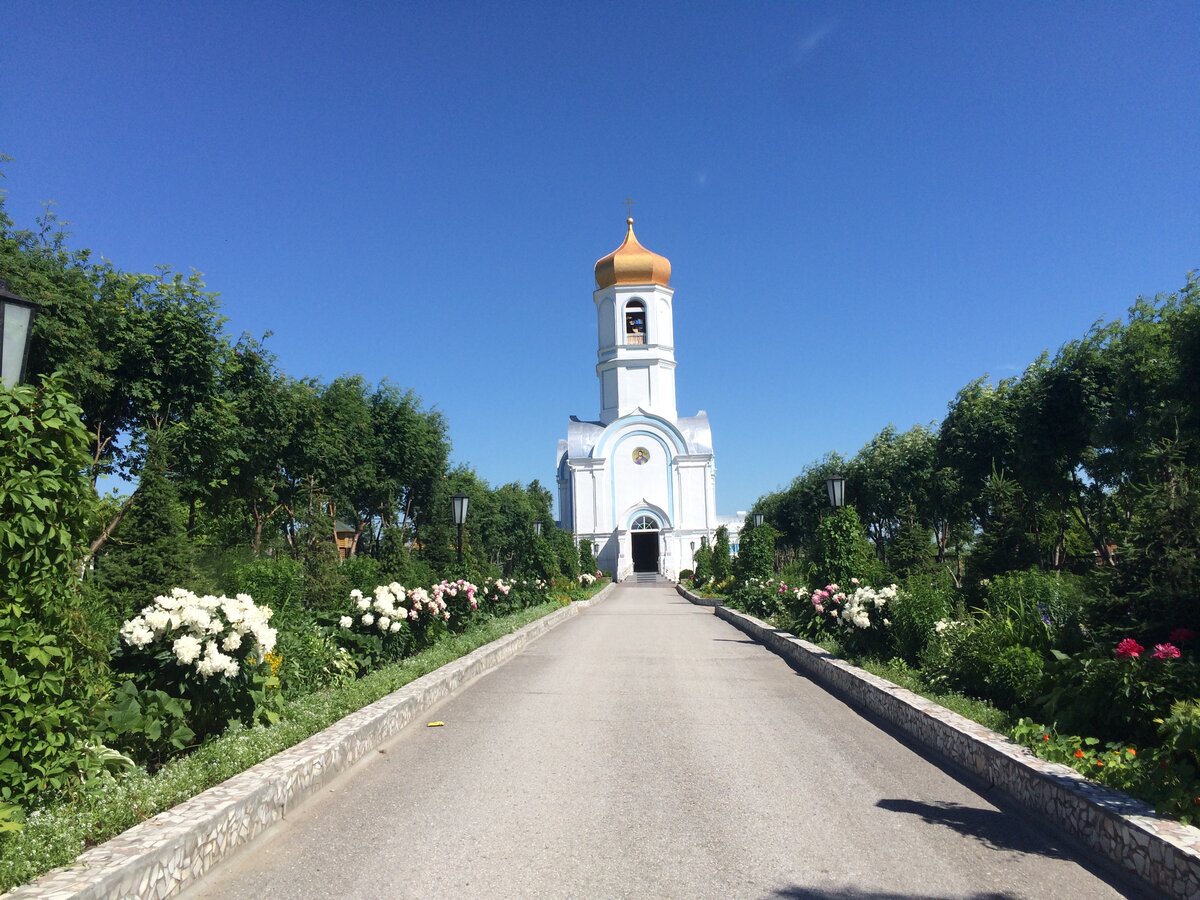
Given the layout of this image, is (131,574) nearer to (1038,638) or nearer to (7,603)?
(7,603)

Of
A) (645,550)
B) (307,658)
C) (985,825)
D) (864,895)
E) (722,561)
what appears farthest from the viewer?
(645,550)

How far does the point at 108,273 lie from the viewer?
15984 millimetres

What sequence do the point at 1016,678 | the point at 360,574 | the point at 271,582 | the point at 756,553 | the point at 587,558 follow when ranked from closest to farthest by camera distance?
the point at 1016,678 < the point at 271,582 < the point at 360,574 < the point at 756,553 < the point at 587,558

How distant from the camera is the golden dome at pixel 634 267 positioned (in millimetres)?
57062

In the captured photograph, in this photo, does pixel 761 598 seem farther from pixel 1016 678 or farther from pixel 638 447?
pixel 638 447

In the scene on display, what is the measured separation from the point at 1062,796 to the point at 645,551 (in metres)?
54.6

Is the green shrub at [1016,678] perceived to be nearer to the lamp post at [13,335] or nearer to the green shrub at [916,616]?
the green shrub at [916,616]

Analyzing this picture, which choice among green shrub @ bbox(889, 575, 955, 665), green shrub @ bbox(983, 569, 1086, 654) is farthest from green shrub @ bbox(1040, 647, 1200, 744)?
green shrub @ bbox(889, 575, 955, 665)

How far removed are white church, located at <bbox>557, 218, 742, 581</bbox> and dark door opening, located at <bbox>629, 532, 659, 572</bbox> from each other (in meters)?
0.07

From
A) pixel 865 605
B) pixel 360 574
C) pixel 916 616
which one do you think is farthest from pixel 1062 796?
pixel 360 574

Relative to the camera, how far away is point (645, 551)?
2340 inches

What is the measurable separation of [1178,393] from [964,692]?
7.10 m

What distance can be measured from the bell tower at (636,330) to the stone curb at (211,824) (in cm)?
5018

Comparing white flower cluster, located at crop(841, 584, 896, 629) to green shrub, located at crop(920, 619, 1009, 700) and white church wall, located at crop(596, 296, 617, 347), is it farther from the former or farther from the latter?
white church wall, located at crop(596, 296, 617, 347)
